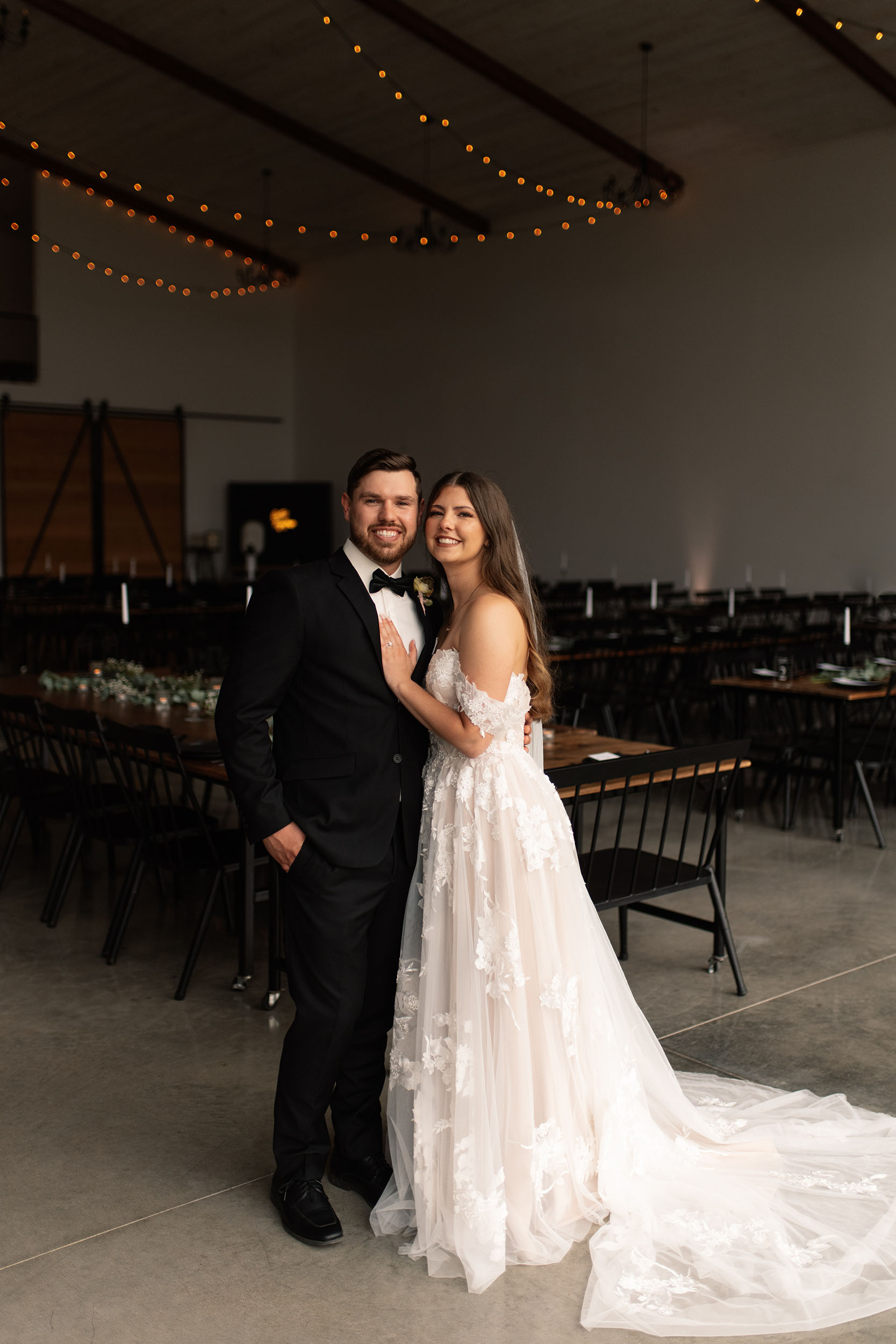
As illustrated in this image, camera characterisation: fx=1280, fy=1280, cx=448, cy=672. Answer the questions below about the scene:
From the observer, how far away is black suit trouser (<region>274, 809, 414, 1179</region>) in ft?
8.34

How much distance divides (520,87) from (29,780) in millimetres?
9194

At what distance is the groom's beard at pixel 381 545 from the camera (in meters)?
2.56

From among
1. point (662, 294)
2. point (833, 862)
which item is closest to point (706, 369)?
point (662, 294)

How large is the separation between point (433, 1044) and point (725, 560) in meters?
11.7

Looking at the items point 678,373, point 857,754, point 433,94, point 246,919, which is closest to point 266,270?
point 433,94

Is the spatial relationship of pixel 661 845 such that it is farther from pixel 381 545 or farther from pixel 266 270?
pixel 266 270

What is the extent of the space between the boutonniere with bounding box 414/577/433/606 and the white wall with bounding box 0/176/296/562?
48.7ft

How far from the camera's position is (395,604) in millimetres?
2707

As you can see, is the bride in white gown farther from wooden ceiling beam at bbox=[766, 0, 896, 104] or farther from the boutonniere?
wooden ceiling beam at bbox=[766, 0, 896, 104]

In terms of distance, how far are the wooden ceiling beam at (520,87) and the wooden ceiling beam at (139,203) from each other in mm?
4327

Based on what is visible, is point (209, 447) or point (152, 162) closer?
point (152, 162)

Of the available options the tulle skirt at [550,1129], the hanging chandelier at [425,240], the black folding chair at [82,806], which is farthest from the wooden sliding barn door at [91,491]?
the tulle skirt at [550,1129]

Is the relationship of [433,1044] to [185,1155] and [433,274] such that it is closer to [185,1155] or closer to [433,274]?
[185,1155]

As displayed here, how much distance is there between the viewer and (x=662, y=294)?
14.1 meters
